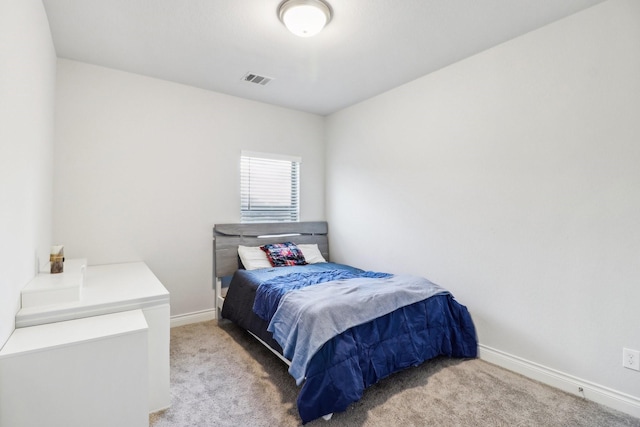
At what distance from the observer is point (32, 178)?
6.11ft

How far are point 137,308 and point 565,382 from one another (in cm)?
284

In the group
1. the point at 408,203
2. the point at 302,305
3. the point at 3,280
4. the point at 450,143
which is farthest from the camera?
the point at 408,203

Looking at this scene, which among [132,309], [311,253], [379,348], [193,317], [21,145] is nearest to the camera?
[21,145]

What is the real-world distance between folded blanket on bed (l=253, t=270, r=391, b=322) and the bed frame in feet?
2.86

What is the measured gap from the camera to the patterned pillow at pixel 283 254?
3465mm

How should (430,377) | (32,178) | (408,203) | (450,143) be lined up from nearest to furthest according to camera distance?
(32,178), (430,377), (450,143), (408,203)

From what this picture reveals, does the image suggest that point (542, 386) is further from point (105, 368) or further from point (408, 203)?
point (105, 368)

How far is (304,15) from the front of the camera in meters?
2.02

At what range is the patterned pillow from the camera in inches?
136

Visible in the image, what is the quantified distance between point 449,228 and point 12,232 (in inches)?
117

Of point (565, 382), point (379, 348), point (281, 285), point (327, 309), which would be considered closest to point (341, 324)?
point (327, 309)

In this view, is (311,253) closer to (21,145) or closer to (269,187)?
(269,187)

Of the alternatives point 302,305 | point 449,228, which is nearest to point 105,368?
point 302,305

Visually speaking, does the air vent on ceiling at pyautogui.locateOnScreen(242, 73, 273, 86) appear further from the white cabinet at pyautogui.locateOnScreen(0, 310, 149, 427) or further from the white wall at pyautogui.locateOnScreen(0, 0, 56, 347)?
the white cabinet at pyautogui.locateOnScreen(0, 310, 149, 427)
